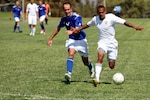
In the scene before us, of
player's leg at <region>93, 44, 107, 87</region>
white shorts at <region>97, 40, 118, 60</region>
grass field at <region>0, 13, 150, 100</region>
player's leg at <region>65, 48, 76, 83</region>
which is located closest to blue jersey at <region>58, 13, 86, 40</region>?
player's leg at <region>65, 48, 76, 83</region>

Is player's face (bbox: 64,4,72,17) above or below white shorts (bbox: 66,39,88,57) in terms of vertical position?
above

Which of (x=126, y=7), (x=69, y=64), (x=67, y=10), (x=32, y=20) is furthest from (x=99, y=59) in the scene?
(x=126, y=7)

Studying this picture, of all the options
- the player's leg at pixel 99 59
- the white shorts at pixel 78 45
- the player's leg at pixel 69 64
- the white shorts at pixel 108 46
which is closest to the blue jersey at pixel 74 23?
the white shorts at pixel 78 45

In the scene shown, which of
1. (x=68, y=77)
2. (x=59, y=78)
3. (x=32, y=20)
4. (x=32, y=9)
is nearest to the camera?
(x=68, y=77)

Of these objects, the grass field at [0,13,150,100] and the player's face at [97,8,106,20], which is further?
the player's face at [97,8,106,20]

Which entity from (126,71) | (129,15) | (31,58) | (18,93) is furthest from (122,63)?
(129,15)

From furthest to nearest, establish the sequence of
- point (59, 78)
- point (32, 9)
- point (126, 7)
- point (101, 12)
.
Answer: point (126, 7)
point (32, 9)
point (59, 78)
point (101, 12)

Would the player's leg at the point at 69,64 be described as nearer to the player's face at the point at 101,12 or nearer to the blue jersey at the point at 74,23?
the blue jersey at the point at 74,23

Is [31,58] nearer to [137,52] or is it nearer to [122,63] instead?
[122,63]

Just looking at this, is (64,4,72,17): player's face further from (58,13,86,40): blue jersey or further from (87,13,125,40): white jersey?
(87,13,125,40): white jersey

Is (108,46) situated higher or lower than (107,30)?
lower

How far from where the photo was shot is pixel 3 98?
28.4 ft

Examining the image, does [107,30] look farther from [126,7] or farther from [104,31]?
[126,7]

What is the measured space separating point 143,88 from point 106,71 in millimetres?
2874
